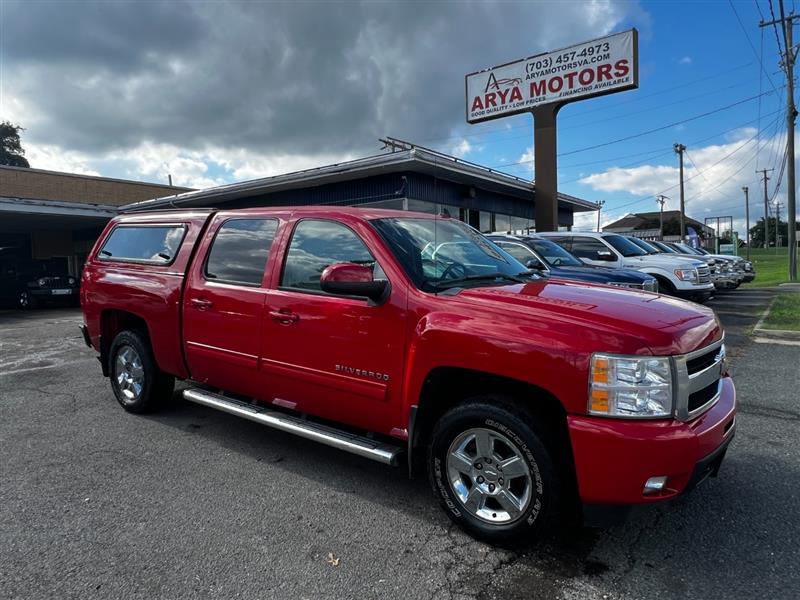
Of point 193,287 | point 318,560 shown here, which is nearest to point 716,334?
point 318,560

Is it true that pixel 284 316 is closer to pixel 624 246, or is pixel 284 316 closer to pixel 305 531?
pixel 305 531

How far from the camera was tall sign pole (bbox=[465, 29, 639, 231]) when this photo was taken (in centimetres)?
1508

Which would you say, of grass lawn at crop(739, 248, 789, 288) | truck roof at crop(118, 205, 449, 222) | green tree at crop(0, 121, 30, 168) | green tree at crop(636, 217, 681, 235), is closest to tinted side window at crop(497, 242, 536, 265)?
truck roof at crop(118, 205, 449, 222)

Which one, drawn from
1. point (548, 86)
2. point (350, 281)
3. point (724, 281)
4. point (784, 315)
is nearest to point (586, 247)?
point (784, 315)

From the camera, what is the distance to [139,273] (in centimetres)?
503

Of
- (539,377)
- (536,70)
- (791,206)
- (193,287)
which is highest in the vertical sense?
(536,70)

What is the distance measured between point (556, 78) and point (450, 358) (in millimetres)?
15605

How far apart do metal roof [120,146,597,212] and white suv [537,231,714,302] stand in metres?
3.29

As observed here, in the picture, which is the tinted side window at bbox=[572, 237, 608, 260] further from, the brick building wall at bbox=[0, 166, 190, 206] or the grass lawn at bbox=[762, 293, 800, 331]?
the brick building wall at bbox=[0, 166, 190, 206]

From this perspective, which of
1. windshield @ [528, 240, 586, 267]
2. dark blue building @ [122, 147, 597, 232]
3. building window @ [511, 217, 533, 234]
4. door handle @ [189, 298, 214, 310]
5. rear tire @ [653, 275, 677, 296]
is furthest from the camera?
building window @ [511, 217, 533, 234]

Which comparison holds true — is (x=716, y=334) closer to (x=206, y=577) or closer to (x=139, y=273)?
(x=206, y=577)

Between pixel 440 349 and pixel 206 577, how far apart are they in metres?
1.66

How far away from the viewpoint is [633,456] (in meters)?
2.47

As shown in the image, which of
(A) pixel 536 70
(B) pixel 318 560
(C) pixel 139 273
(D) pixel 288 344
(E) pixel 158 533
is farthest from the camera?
(A) pixel 536 70
